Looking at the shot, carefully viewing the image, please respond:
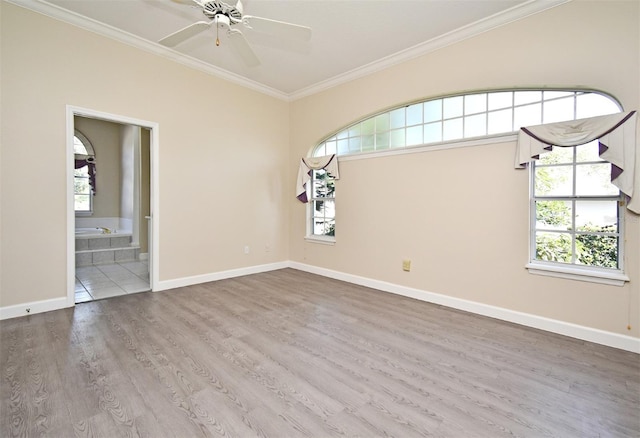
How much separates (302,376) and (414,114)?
11.1ft

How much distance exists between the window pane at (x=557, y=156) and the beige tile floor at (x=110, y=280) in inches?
196

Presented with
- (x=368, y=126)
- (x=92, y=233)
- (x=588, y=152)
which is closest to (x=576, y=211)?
(x=588, y=152)

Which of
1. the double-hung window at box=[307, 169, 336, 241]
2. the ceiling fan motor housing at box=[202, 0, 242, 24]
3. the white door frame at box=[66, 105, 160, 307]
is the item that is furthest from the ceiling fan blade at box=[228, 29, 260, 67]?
the double-hung window at box=[307, 169, 336, 241]

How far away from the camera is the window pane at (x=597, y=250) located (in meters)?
2.66

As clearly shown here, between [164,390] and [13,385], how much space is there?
977 mm

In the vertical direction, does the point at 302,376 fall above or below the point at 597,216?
below

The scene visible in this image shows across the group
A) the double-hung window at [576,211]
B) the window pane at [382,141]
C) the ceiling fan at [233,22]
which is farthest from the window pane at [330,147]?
the double-hung window at [576,211]

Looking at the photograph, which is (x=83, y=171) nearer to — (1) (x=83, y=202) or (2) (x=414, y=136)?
(1) (x=83, y=202)

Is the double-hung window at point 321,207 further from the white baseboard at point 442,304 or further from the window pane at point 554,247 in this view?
the window pane at point 554,247

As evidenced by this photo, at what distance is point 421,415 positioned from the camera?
1.69 metres

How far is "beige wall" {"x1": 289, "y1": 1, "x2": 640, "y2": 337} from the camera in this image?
259cm

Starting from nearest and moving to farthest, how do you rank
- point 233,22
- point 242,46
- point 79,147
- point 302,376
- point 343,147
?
point 302,376 → point 233,22 → point 242,46 → point 343,147 → point 79,147

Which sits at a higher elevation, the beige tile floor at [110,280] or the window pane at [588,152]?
the window pane at [588,152]

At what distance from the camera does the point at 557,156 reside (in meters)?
2.92
